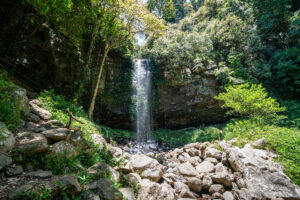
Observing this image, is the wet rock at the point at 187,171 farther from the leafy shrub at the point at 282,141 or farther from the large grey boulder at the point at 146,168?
the leafy shrub at the point at 282,141

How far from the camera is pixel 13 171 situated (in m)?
1.81

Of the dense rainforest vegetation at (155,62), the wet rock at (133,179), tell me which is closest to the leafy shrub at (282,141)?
the dense rainforest vegetation at (155,62)

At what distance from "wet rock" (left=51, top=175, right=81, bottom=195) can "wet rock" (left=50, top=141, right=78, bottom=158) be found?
2.05 feet

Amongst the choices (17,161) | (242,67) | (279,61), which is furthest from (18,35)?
(279,61)

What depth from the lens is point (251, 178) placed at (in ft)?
10.8

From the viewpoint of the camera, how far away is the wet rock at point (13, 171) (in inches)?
69.5

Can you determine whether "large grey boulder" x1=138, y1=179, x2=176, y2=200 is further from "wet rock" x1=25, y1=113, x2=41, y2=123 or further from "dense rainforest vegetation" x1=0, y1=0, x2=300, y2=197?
"wet rock" x1=25, y1=113, x2=41, y2=123

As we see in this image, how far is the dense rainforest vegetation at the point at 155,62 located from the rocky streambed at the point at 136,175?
0.43 m

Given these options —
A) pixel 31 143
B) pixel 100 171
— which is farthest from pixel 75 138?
pixel 100 171

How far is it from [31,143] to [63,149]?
0.52 metres

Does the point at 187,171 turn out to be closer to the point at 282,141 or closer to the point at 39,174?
the point at 282,141

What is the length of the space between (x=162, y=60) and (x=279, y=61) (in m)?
8.68

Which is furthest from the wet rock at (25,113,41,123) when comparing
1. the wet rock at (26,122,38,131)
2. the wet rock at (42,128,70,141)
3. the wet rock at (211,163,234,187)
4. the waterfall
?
the waterfall

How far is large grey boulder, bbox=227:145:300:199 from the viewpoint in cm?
294
